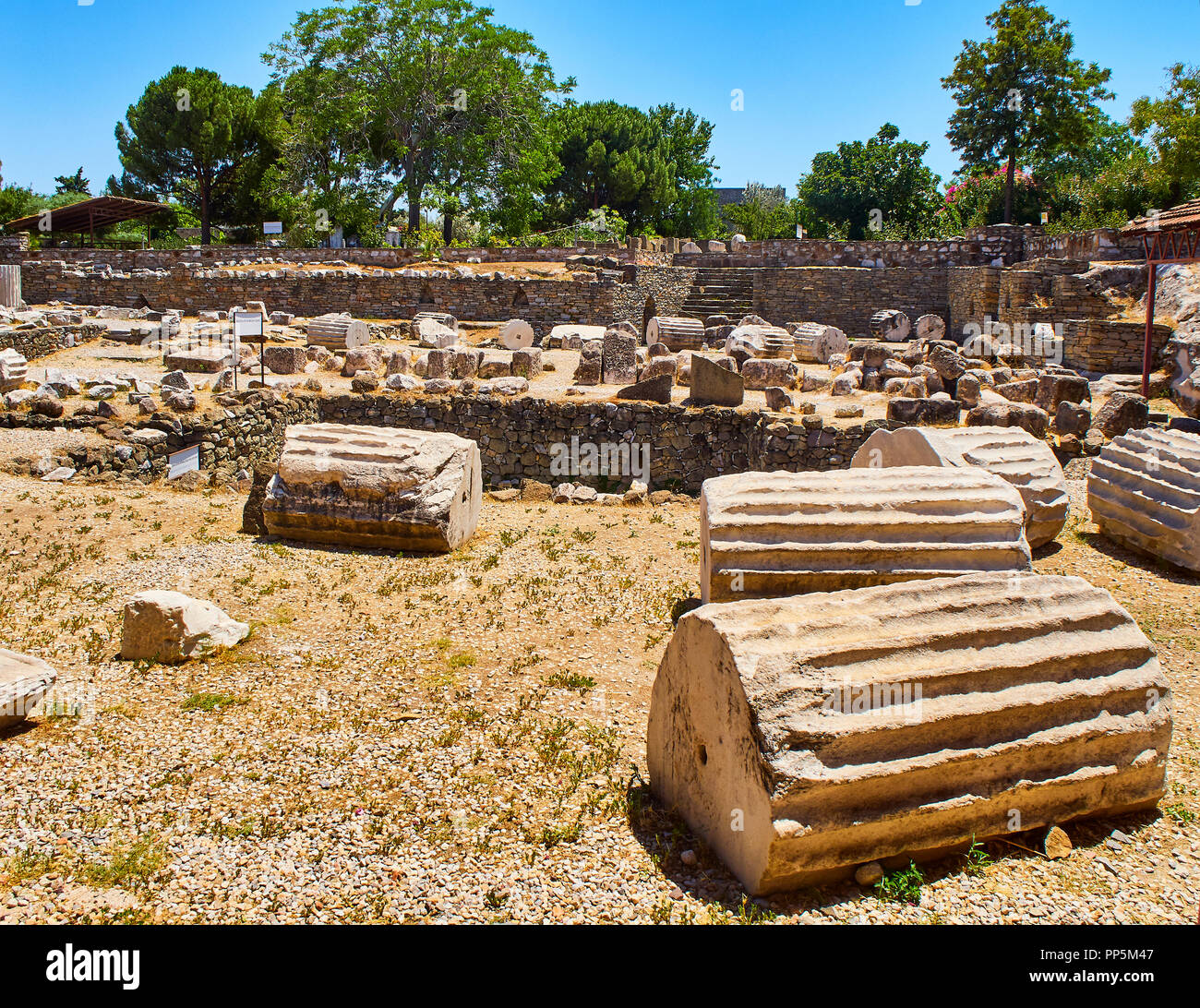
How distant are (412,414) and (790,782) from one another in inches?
471

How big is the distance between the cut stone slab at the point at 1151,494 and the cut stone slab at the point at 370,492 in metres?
5.91

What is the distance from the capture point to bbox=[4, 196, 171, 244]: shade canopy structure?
29.6m

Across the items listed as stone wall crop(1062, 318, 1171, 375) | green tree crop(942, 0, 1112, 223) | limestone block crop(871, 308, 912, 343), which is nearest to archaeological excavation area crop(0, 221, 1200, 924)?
stone wall crop(1062, 318, 1171, 375)

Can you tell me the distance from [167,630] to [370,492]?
247cm

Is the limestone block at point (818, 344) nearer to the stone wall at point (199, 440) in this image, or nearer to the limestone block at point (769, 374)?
the limestone block at point (769, 374)

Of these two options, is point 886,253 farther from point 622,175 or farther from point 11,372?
point 11,372

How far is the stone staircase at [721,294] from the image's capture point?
24922mm

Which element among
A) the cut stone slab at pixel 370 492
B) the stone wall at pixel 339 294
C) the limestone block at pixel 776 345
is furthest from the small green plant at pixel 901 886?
the stone wall at pixel 339 294

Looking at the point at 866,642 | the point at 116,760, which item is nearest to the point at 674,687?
the point at 866,642

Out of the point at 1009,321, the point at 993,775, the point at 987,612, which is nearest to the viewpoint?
the point at 993,775

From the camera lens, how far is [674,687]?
420 cm

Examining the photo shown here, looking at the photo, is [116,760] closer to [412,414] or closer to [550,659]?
[550,659]

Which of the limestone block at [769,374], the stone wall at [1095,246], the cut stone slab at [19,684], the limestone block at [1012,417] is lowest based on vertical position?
the cut stone slab at [19,684]
